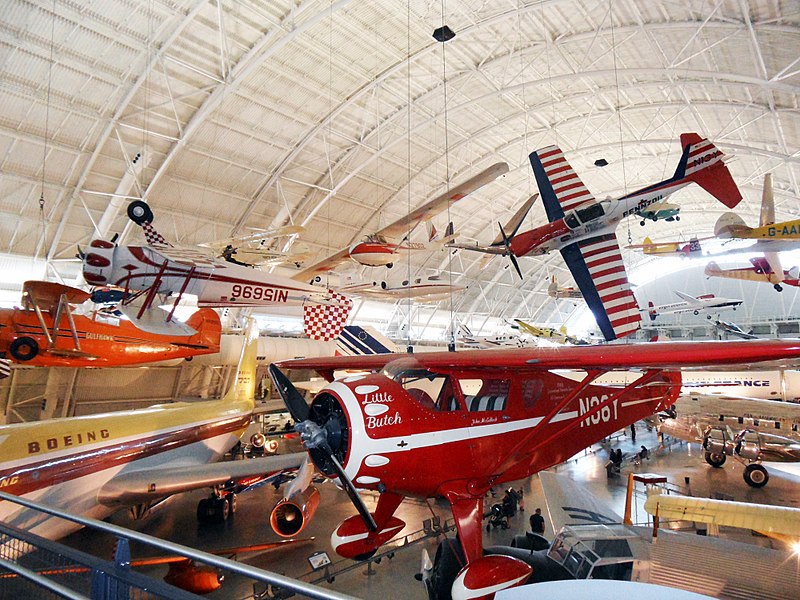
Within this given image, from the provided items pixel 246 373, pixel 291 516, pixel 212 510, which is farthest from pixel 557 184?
pixel 212 510

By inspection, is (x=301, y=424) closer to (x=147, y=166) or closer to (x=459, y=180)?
(x=147, y=166)

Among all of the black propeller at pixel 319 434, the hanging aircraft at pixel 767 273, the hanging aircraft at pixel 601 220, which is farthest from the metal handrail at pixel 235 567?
the hanging aircraft at pixel 767 273

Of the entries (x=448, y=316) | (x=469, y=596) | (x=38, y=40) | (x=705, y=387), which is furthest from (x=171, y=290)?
(x=448, y=316)

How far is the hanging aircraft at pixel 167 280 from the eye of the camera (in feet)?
26.1

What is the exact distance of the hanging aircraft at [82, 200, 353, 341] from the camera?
26.1 feet

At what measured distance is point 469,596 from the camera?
4023 millimetres

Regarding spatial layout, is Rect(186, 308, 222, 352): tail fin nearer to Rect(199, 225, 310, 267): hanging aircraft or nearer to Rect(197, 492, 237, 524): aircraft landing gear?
Rect(199, 225, 310, 267): hanging aircraft

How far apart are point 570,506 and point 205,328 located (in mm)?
8930

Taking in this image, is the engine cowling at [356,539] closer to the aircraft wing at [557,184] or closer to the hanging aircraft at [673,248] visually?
the aircraft wing at [557,184]

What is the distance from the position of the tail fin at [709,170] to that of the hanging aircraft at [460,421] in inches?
213

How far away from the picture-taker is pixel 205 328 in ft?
36.5

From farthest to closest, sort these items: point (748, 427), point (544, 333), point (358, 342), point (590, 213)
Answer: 1. point (544, 333)
2. point (358, 342)
3. point (748, 427)
4. point (590, 213)

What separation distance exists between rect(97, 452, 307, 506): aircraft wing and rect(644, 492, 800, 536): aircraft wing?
5.75m

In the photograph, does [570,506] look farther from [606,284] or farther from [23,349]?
[23,349]
